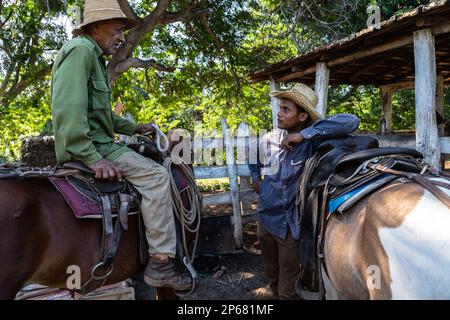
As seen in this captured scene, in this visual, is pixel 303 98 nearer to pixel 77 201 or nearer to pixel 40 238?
pixel 77 201

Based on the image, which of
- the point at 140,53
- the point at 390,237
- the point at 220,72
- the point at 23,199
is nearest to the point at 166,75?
the point at 140,53

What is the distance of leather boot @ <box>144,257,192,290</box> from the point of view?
2.49 m

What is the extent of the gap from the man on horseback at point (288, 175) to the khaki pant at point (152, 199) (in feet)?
2.86

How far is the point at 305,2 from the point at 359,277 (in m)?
8.17

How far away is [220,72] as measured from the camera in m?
10.4

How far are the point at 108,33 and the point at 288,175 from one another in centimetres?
175

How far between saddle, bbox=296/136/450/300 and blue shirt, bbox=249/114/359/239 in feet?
0.28

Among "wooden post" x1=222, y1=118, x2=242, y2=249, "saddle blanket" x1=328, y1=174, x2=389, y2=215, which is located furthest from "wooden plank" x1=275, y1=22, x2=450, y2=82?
"saddle blanket" x1=328, y1=174, x2=389, y2=215

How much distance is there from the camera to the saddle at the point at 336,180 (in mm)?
2125

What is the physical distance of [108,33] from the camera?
2.55m

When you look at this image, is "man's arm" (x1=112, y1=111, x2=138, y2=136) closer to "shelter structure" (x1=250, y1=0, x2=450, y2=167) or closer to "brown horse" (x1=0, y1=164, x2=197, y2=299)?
"brown horse" (x1=0, y1=164, x2=197, y2=299)

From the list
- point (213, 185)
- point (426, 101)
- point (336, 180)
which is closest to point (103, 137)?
point (336, 180)

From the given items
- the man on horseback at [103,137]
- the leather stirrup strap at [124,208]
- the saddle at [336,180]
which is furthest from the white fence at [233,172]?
the leather stirrup strap at [124,208]

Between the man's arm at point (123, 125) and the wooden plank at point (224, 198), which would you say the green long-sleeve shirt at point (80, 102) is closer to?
the man's arm at point (123, 125)
